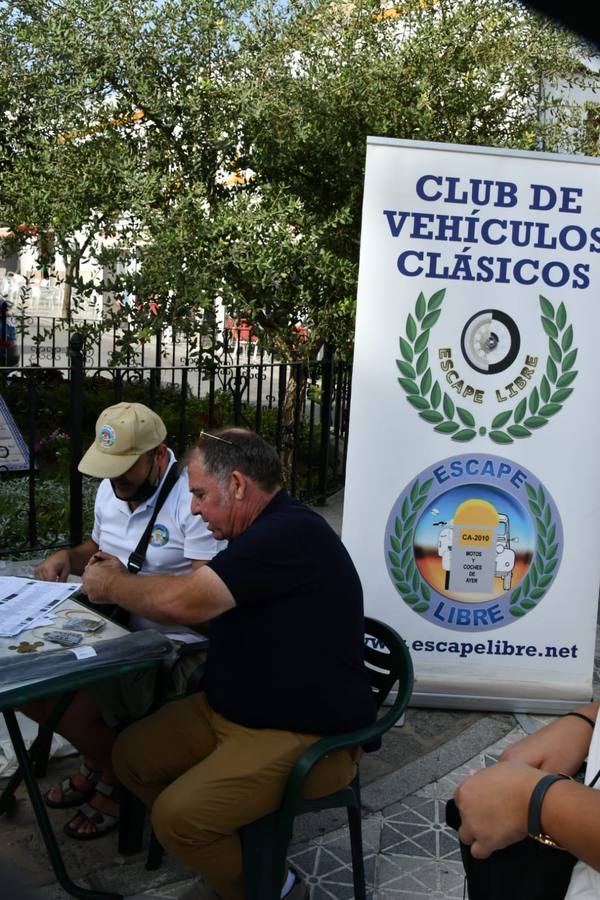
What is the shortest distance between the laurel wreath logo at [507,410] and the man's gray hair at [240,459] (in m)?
1.16

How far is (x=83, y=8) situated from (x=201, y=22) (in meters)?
0.73

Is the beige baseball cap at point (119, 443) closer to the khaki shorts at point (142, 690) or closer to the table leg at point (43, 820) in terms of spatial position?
the khaki shorts at point (142, 690)

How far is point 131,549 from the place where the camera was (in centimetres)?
307

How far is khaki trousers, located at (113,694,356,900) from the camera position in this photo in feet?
7.45

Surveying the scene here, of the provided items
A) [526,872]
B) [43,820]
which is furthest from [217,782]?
[526,872]

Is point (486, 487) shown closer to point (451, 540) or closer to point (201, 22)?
point (451, 540)

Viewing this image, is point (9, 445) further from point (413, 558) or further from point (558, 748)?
point (558, 748)

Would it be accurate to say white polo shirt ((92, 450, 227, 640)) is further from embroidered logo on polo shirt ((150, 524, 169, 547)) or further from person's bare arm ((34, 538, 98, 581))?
person's bare arm ((34, 538, 98, 581))

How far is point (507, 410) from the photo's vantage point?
364cm

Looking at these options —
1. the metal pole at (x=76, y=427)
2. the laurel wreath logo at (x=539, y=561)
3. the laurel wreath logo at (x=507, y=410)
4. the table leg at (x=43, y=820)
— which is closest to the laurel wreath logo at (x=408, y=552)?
the laurel wreath logo at (x=507, y=410)

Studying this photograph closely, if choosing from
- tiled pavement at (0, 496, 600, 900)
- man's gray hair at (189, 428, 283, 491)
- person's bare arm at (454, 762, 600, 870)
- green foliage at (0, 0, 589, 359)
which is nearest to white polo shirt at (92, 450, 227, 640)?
man's gray hair at (189, 428, 283, 491)

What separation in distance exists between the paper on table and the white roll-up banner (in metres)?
1.25

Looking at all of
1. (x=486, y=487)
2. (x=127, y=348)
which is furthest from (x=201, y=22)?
(x=486, y=487)

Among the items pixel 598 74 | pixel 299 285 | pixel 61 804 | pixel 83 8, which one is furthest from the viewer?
pixel 598 74
